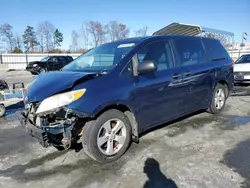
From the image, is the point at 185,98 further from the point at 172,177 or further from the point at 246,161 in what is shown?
the point at 172,177

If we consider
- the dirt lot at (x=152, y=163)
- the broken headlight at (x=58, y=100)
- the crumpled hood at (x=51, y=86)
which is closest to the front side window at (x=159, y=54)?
the crumpled hood at (x=51, y=86)

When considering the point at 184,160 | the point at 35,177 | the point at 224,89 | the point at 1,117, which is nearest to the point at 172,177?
the point at 184,160

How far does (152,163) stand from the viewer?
324 cm

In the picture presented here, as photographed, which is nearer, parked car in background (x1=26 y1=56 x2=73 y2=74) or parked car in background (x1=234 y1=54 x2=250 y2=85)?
parked car in background (x1=234 y1=54 x2=250 y2=85)

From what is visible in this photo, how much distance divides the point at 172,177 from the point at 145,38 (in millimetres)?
2303

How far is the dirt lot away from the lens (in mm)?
2811

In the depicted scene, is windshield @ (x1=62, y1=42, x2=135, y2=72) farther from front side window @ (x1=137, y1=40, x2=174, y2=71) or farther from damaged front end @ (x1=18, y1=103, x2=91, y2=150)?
damaged front end @ (x1=18, y1=103, x2=91, y2=150)

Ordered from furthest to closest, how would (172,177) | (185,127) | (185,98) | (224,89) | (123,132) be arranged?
(224,89), (185,127), (185,98), (123,132), (172,177)

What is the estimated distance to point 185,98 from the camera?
437 centimetres

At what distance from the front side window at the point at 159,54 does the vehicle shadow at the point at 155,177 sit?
5.17ft

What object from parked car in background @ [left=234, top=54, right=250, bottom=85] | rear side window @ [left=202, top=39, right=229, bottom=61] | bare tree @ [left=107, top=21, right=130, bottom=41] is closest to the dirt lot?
rear side window @ [left=202, top=39, right=229, bottom=61]

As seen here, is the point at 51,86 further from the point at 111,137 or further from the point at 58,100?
the point at 111,137

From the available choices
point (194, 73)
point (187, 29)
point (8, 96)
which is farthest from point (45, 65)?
point (194, 73)

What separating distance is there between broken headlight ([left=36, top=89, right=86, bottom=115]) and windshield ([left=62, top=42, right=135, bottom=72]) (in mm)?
701
